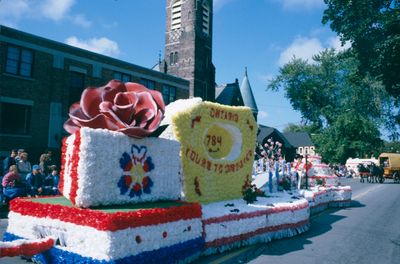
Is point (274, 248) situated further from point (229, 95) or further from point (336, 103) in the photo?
point (336, 103)

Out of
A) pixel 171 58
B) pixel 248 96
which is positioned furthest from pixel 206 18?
pixel 248 96

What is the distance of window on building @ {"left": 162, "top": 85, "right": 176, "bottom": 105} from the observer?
90.0 feet

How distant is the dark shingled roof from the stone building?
24.7 meters

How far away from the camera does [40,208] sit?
535 cm

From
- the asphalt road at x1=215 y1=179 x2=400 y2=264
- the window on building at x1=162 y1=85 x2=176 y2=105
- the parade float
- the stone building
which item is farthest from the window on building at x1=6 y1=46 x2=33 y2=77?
the asphalt road at x1=215 y1=179 x2=400 y2=264

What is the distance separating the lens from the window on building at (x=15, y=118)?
16.7m

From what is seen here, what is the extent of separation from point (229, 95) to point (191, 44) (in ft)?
35.0

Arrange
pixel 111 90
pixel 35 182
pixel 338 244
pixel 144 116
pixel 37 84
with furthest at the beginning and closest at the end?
pixel 37 84 < pixel 35 182 < pixel 338 244 < pixel 111 90 < pixel 144 116

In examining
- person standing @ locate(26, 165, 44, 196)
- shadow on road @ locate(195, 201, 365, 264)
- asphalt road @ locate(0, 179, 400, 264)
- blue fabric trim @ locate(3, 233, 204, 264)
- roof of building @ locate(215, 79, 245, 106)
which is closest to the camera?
blue fabric trim @ locate(3, 233, 204, 264)

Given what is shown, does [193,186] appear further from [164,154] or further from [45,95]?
[45,95]

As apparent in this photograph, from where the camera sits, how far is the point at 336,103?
4759 cm

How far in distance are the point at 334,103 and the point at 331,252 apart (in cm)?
4523

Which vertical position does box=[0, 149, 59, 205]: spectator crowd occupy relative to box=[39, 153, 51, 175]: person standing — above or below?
below

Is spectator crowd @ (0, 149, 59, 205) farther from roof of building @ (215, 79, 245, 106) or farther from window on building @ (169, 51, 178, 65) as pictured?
roof of building @ (215, 79, 245, 106)
